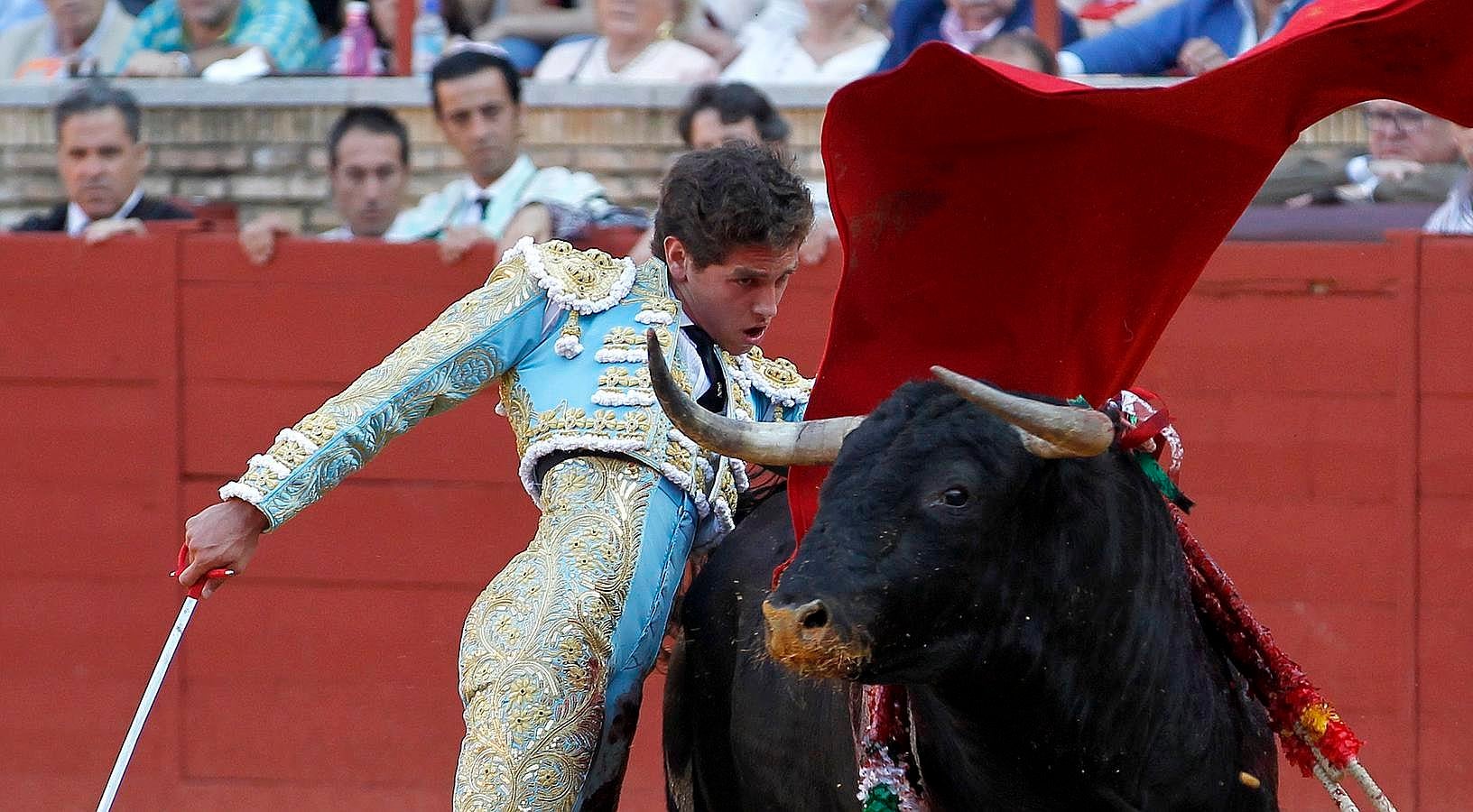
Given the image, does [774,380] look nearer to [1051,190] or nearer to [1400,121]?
[1051,190]

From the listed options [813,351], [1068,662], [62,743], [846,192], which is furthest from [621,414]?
[62,743]

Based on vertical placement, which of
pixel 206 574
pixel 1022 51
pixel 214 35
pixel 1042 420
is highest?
pixel 1022 51

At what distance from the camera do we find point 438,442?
5305mm

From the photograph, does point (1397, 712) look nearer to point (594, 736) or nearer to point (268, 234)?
point (594, 736)

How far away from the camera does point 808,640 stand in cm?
233

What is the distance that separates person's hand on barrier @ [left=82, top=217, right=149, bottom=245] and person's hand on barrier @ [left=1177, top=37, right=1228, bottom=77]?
8.74 feet

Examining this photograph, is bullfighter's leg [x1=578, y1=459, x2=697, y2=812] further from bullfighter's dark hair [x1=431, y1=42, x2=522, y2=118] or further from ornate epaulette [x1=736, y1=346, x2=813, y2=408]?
bullfighter's dark hair [x1=431, y1=42, x2=522, y2=118]

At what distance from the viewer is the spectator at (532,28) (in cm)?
657

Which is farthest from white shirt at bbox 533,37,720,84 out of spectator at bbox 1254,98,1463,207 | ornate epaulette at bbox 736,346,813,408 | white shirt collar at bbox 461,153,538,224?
ornate epaulette at bbox 736,346,813,408

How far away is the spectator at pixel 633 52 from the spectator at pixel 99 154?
136 cm

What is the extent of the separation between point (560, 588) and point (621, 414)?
269 millimetres

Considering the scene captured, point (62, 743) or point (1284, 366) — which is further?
point (62, 743)

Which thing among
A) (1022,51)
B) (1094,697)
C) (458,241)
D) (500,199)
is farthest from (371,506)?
(1094,697)

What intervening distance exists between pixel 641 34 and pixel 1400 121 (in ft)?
7.11
